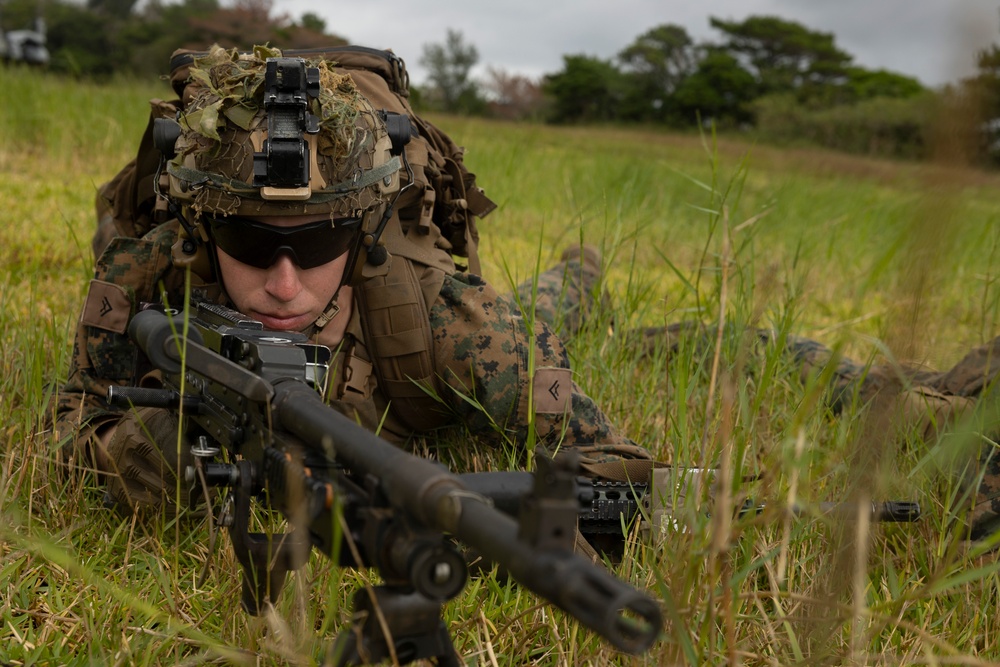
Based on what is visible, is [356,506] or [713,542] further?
[356,506]

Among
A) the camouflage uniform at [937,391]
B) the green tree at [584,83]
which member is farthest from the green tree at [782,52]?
the camouflage uniform at [937,391]

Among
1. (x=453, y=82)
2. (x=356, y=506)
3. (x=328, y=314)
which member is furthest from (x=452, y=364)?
(x=453, y=82)

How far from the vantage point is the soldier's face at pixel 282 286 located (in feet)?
9.87

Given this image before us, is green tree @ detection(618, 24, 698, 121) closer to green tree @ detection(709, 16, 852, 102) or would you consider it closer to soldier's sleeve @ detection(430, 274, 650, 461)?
green tree @ detection(709, 16, 852, 102)

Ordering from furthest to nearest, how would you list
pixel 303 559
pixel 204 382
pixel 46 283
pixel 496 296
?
pixel 46 283 < pixel 496 296 < pixel 204 382 < pixel 303 559

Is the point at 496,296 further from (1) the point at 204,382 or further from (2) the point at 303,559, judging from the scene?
(2) the point at 303,559

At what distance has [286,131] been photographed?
9.24 ft

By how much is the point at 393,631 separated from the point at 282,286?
1.65 meters

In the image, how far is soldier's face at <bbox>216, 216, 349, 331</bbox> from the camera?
3010 millimetres

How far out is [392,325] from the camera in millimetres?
3375

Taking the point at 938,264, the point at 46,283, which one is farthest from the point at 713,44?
the point at 938,264

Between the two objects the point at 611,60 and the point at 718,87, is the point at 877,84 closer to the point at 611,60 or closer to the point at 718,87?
the point at 718,87

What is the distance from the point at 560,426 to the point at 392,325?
0.72 m

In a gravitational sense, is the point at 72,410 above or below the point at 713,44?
below
